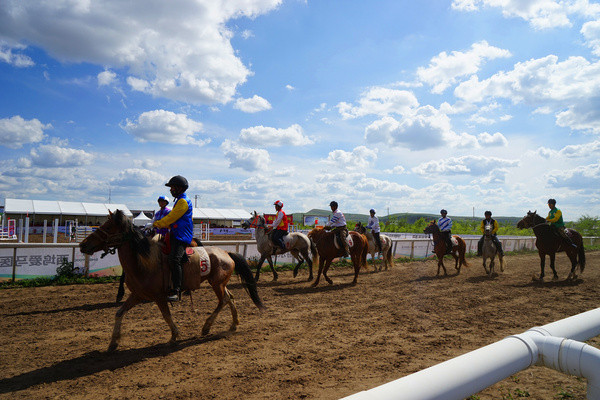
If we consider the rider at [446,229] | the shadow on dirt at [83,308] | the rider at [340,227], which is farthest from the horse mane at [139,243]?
the rider at [446,229]

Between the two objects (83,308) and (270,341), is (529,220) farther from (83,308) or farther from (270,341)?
(83,308)

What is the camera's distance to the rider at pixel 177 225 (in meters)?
5.26

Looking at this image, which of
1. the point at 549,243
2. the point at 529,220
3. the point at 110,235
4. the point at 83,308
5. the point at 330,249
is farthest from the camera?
the point at 529,220

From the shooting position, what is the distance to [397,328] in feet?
20.4

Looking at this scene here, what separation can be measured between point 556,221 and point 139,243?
1259cm

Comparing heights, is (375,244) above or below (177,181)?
below

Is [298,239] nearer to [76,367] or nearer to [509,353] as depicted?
[76,367]

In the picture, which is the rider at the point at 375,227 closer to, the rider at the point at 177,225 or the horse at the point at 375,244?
the horse at the point at 375,244

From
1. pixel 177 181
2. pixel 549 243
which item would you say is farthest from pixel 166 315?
pixel 549 243

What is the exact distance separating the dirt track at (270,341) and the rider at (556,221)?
2160mm

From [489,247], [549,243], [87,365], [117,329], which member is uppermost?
[549,243]

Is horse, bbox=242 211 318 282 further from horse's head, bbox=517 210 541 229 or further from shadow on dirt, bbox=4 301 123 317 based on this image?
horse's head, bbox=517 210 541 229

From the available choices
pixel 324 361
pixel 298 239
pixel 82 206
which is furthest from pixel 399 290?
pixel 82 206

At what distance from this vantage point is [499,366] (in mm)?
→ 1590
